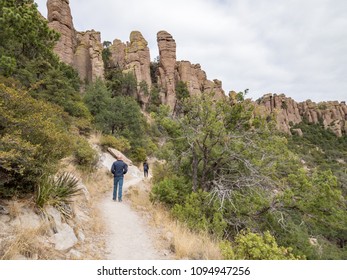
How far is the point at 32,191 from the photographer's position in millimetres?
4871

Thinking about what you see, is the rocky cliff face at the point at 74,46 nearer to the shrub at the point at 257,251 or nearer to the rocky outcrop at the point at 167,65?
the rocky outcrop at the point at 167,65

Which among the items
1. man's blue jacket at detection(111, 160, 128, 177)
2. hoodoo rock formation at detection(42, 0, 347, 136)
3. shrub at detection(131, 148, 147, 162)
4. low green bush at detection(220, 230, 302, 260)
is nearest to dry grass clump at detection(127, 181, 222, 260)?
low green bush at detection(220, 230, 302, 260)

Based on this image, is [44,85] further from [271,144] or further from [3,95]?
[271,144]

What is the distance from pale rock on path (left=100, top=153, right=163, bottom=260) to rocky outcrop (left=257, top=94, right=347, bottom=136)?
228 feet

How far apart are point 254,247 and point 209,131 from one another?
4.05 meters

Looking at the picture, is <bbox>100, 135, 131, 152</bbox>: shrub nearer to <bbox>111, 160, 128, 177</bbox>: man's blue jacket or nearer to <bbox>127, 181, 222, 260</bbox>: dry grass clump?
<bbox>111, 160, 128, 177</bbox>: man's blue jacket

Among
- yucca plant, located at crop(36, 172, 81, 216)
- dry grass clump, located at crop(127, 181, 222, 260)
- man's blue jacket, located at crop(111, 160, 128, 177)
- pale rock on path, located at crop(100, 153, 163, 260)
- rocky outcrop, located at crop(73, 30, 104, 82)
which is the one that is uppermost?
rocky outcrop, located at crop(73, 30, 104, 82)

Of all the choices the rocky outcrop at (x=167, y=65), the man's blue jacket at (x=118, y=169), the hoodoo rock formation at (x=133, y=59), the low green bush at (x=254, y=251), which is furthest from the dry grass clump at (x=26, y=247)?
the rocky outcrop at (x=167, y=65)

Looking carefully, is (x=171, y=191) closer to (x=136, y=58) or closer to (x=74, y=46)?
(x=136, y=58)

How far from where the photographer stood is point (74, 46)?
42344 mm

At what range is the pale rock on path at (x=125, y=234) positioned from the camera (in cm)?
468

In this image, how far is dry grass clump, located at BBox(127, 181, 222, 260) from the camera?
463 centimetres

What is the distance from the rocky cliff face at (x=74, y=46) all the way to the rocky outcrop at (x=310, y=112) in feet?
164
